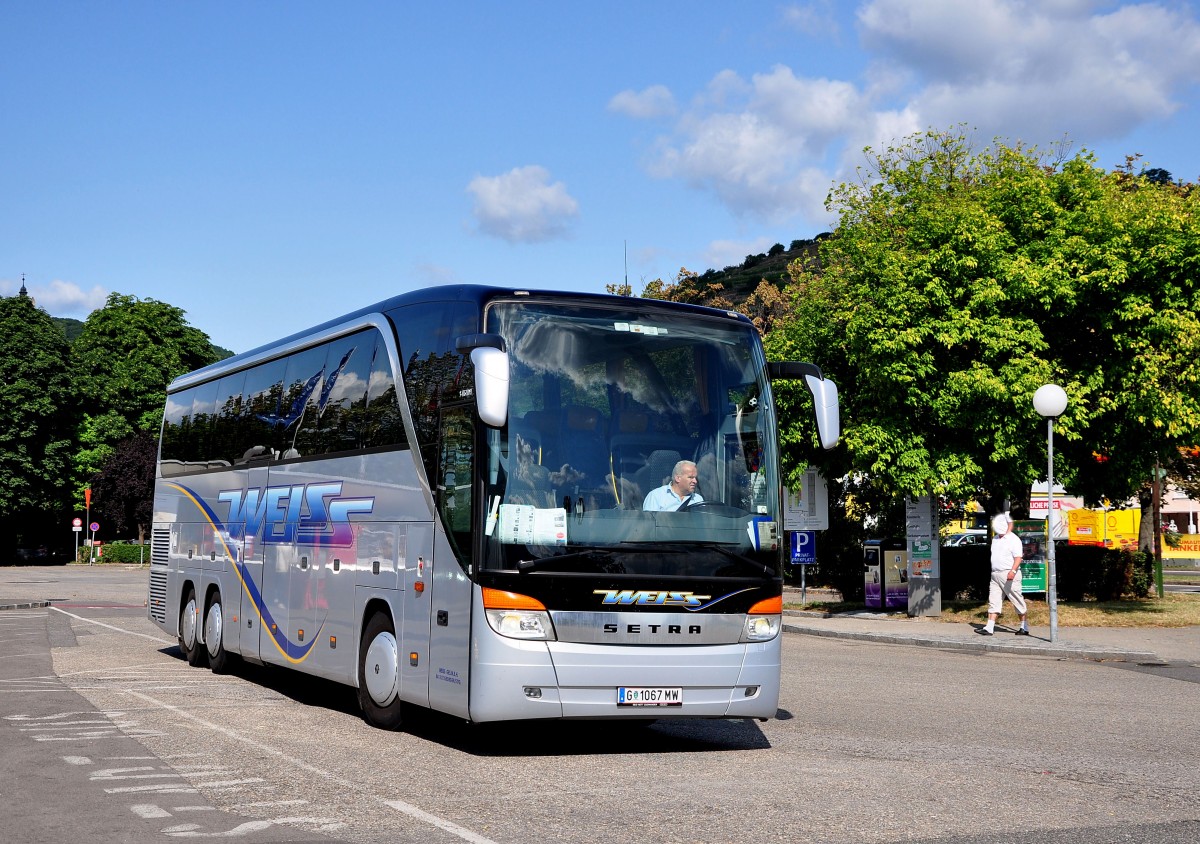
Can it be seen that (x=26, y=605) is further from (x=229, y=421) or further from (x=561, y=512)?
(x=561, y=512)

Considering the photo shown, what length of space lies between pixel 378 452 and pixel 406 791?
4191 mm

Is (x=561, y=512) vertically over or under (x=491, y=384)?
under

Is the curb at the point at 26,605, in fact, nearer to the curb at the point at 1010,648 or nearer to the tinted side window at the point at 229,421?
the tinted side window at the point at 229,421

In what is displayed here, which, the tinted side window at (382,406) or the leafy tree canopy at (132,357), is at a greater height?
the leafy tree canopy at (132,357)

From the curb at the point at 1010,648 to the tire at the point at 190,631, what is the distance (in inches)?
462

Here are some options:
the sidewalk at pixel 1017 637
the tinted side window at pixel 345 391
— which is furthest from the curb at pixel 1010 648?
the tinted side window at pixel 345 391

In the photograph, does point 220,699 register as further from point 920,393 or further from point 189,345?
point 189,345

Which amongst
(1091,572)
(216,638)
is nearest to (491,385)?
(216,638)

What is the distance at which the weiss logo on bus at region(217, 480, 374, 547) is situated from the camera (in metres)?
12.9

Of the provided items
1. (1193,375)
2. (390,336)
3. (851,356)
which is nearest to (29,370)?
(851,356)

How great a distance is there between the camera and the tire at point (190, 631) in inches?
704

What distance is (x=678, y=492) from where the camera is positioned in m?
10.2

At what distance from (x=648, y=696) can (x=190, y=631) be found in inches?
396

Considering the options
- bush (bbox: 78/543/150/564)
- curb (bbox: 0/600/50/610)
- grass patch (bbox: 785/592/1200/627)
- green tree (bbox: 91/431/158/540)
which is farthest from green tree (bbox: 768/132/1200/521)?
bush (bbox: 78/543/150/564)
